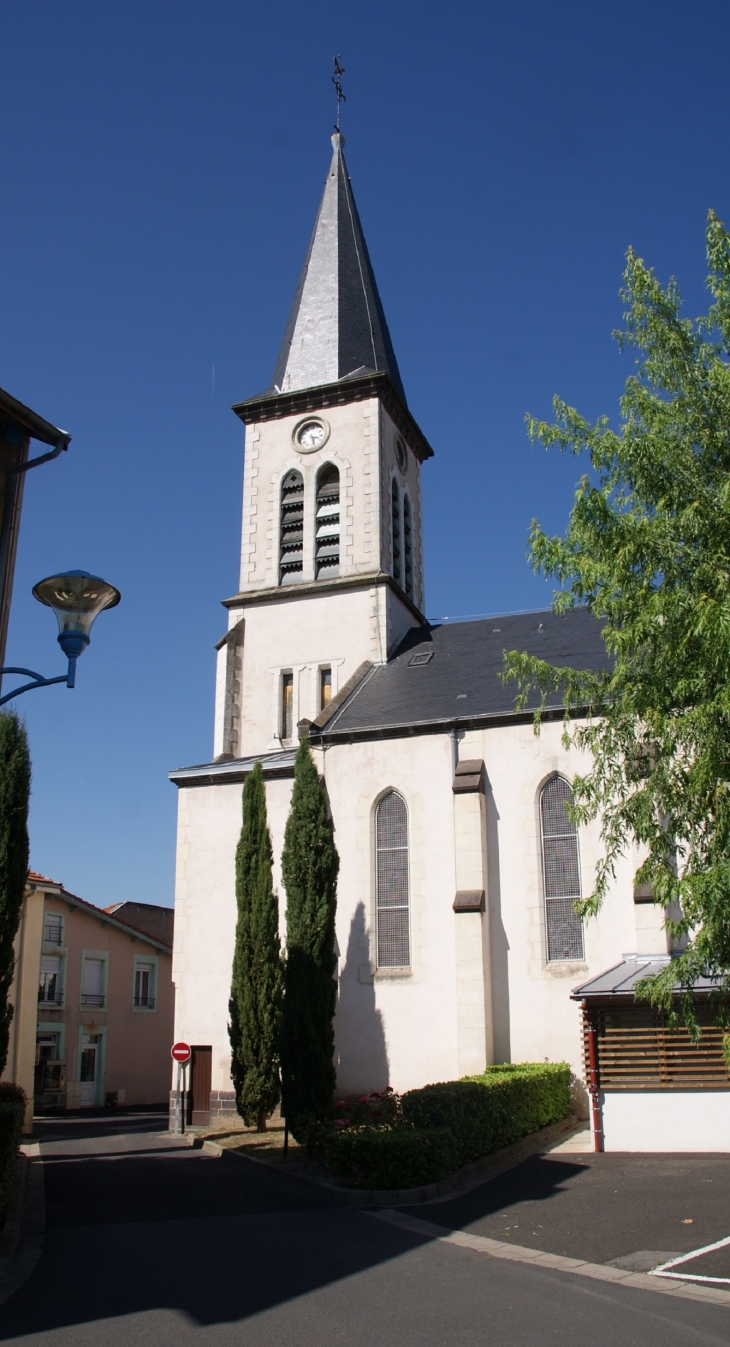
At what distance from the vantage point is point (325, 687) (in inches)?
924

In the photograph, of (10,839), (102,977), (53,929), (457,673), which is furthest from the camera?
(102,977)

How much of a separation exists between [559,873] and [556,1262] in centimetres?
1000

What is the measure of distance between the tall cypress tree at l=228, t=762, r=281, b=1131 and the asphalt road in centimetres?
522

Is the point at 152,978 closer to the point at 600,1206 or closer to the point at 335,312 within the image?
the point at 335,312

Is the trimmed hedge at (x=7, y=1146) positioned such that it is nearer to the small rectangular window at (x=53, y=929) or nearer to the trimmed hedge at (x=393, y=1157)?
the trimmed hedge at (x=393, y=1157)

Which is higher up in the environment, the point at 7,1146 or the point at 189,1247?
the point at 7,1146

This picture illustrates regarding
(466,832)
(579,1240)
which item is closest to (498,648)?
(466,832)

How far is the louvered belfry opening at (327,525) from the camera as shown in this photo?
24953mm

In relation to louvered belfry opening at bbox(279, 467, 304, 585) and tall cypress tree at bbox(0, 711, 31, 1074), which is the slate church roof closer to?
louvered belfry opening at bbox(279, 467, 304, 585)

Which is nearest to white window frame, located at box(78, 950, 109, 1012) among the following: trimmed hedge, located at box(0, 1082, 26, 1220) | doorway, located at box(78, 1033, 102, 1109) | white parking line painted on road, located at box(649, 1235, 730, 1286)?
doorway, located at box(78, 1033, 102, 1109)

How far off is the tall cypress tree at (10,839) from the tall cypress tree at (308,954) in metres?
4.70

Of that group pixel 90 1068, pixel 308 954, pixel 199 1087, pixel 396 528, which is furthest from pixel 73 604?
pixel 90 1068

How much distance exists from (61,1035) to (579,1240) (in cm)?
2269

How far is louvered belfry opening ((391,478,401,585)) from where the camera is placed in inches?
1013
